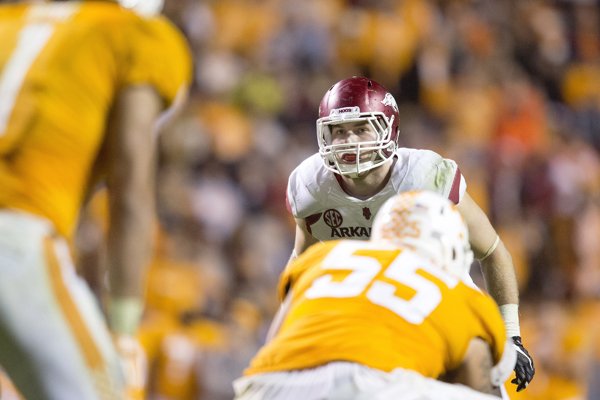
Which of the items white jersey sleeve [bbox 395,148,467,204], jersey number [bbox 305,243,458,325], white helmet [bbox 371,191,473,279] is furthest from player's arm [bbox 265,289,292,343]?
white jersey sleeve [bbox 395,148,467,204]

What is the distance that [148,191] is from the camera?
253 centimetres

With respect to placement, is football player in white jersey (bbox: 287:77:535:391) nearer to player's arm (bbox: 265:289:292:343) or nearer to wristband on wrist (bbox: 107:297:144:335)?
player's arm (bbox: 265:289:292:343)

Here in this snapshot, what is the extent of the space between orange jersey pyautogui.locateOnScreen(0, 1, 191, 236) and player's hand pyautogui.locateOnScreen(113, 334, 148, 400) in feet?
0.89

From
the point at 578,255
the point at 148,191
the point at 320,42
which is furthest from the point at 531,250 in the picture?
the point at 148,191

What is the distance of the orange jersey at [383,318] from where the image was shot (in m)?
3.03

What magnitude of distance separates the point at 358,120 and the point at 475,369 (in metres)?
1.54

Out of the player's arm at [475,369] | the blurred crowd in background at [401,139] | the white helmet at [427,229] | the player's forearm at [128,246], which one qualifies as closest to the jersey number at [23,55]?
the player's forearm at [128,246]

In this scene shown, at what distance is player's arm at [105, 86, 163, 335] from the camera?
249 centimetres

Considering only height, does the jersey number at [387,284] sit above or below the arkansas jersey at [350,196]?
above

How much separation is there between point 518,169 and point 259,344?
11.6 ft

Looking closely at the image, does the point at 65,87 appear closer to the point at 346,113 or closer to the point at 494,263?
the point at 346,113

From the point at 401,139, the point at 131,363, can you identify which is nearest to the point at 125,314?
the point at 131,363

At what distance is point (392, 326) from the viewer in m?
3.04

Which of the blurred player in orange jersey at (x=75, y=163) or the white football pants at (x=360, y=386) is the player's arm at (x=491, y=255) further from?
the blurred player in orange jersey at (x=75, y=163)
